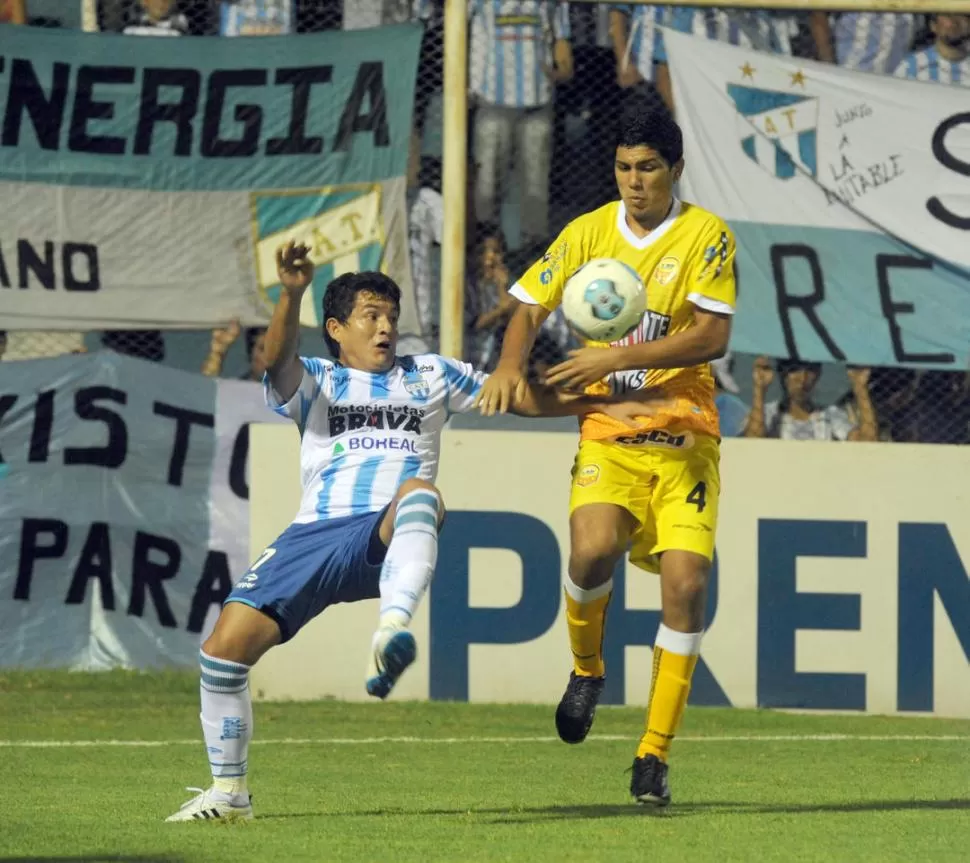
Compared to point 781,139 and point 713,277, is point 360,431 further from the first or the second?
point 781,139

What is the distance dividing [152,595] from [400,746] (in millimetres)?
2736

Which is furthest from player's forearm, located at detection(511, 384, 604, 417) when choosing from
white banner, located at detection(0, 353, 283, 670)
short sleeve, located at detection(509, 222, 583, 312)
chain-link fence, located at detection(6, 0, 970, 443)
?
white banner, located at detection(0, 353, 283, 670)

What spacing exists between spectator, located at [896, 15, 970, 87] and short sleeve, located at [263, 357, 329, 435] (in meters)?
5.77

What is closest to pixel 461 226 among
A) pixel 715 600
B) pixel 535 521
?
pixel 535 521

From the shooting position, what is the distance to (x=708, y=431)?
7.04m

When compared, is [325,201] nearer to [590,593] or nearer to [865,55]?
[865,55]

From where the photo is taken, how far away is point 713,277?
689cm

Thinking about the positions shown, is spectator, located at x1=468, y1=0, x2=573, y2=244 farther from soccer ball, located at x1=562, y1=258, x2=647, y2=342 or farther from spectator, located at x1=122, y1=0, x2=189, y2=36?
soccer ball, located at x1=562, y1=258, x2=647, y2=342

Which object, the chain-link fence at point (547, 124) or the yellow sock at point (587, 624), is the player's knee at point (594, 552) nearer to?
the yellow sock at point (587, 624)

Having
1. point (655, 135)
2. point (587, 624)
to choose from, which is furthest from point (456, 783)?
point (655, 135)

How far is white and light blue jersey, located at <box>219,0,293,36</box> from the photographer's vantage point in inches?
443

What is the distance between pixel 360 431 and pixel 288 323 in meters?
0.52

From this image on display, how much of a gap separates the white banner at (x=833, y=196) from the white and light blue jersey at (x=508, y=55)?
0.75 metres

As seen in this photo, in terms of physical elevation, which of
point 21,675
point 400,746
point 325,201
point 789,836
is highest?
point 325,201
